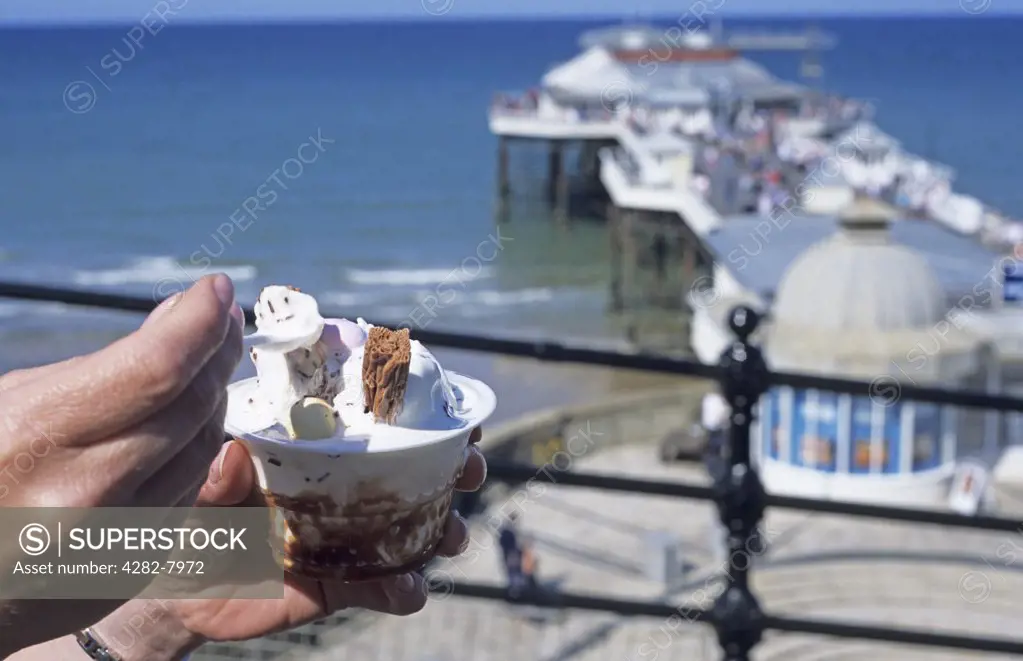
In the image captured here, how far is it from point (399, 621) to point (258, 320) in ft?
23.9

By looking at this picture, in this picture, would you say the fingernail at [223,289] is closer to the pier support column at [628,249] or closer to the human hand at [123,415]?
the human hand at [123,415]

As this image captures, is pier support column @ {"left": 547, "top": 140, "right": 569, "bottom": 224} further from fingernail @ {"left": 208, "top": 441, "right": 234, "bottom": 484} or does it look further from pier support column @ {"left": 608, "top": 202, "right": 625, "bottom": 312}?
fingernail @ {"left": 208, "top": 441, "right": 234, "bottom": 484}

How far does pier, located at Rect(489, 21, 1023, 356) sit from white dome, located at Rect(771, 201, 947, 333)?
1.23 meters

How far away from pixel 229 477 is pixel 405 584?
263 mm

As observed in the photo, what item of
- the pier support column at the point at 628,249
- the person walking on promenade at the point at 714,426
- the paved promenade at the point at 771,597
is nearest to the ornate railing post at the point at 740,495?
the paved promenade at the point at 771,597

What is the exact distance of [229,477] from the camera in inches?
60.3

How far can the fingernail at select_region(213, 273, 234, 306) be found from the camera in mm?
1090

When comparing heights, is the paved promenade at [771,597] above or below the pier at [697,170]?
above

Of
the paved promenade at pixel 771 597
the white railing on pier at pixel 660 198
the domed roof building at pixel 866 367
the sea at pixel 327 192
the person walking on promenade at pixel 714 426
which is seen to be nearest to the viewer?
the paved promenade at pixel 771 597

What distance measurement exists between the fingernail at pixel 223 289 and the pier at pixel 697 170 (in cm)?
1175

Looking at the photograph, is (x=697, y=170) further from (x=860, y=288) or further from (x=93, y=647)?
(x=93, y=647)

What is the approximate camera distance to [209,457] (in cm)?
113

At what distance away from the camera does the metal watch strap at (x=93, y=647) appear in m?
1.55

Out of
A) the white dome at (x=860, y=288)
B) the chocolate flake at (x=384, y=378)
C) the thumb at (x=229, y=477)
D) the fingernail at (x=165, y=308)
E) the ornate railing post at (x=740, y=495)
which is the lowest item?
the white dome at (x=860, y=288)
